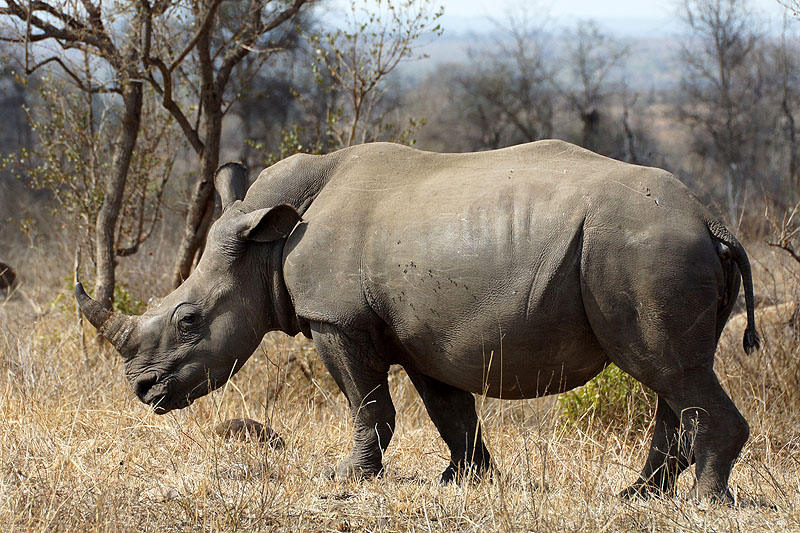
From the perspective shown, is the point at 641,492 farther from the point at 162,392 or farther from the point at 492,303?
the point at 162,392

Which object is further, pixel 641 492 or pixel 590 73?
pixel 590 73

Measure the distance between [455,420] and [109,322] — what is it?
181 centimetres

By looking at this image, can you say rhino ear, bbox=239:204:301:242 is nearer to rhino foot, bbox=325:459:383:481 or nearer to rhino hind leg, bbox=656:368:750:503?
rhino foot, bbox=325:459:383:481

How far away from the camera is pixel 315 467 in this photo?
15.0ft

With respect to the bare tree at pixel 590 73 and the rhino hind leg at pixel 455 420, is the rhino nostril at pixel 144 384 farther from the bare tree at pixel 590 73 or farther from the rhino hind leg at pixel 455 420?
the bare tree at pixel 590 73

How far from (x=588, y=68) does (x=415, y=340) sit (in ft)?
81.4

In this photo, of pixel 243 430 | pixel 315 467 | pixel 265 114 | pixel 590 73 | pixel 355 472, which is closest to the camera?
pixel 355 472

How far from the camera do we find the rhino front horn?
4.38 meters

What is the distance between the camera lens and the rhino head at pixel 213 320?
4270 mm

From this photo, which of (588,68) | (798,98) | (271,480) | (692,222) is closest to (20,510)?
(271,480)

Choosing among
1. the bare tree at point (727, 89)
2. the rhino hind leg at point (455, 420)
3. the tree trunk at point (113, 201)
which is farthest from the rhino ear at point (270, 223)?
the bare tree at point (727, 89)

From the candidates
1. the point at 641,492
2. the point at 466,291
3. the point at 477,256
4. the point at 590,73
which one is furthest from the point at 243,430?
the point at 590,73

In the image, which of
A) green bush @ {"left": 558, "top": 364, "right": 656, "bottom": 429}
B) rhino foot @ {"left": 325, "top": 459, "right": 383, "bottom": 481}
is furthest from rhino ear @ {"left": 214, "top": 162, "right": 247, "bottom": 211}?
green bush @ {"left": 558, "top": 364, "right": 656, "bottom": 429}

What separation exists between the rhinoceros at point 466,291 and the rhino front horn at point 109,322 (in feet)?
0.03
